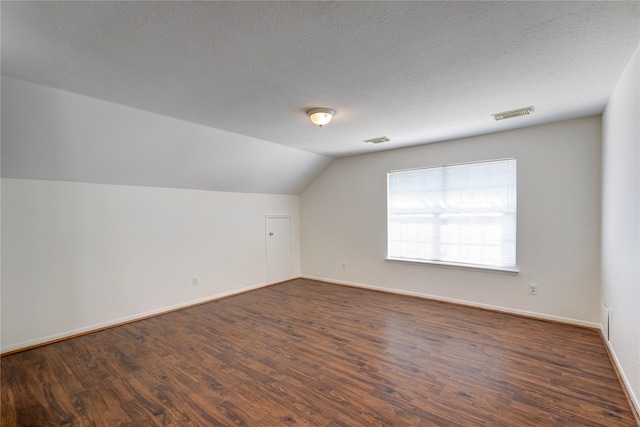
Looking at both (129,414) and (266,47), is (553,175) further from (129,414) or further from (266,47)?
(129,414)

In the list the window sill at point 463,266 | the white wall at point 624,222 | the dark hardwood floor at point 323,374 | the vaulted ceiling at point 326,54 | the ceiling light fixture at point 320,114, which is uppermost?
the vaulted ceiling at point 326,54

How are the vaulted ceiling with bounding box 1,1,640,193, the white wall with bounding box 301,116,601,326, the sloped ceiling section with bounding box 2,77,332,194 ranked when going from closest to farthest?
the vaulted ceiling with bounding box 1,1,640,193 < the sloped ceiling section with bounding box 2,77,332,194 < the white wall with bounding box 301,116,601,326

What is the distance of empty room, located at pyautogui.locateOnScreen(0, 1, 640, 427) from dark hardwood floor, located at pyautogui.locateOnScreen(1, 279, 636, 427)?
0.9 inches

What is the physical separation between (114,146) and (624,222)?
490cm

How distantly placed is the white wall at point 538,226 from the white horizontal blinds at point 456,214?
5.3 inches

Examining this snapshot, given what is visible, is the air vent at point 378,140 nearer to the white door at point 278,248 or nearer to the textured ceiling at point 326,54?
the textured ceiling at point 326,54

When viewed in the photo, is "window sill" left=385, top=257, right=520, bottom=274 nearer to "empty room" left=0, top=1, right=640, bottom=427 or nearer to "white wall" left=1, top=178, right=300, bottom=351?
"empty room" left=0, top=1, right=640, bottom=427

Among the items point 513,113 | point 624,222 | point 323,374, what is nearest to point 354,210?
point 513,113

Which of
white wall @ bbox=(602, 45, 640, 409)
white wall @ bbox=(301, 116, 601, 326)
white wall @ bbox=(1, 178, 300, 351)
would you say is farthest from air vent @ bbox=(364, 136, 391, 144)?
white wall @ bbox=(1, 178, 300, 351)

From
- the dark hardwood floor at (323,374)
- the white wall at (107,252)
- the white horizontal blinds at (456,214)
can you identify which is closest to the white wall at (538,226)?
the white horizontal blinds at (456,214)

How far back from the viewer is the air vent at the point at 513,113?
304cm

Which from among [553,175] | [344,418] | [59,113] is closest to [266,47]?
[59,113]

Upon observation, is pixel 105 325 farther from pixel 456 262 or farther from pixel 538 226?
pixel 538 226

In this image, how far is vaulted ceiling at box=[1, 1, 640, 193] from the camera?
5.04 feet
